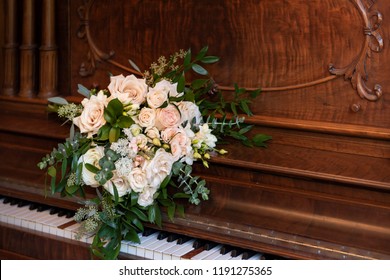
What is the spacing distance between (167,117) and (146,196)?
0.27 meters

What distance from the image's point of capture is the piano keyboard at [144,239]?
8.24 ft

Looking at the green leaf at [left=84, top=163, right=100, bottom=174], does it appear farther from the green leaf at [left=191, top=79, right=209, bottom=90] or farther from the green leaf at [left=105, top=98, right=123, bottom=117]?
the green leaf at [left=191, top=79, right=209, bottom=90]

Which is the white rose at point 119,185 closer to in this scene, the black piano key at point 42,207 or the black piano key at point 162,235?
the black piano key at point 162,235

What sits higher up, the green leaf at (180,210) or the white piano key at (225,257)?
the green leaf at (180,210)

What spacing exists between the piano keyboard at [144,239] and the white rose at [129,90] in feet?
1.48

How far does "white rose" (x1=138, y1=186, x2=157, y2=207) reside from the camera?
8.34 feet

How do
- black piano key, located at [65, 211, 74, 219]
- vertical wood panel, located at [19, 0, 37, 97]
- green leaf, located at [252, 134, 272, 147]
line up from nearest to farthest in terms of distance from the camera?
green leaf, located at [252, 134, 272, 147]
black piano key, located at [65, 211, 74, 219]
vertical wood panel, located at [19, 0, 37, 97]

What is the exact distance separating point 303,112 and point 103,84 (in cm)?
91

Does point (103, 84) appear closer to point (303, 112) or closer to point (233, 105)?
point (233, 105)

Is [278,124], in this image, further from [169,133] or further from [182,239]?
[182,239]

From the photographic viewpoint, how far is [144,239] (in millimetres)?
2639

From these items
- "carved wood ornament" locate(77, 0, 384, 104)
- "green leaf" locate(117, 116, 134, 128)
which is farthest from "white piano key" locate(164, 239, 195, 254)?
"carved wood ornament" locate(77, 0, 384, 104)

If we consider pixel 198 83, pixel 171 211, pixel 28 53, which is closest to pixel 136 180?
pixel 171 211

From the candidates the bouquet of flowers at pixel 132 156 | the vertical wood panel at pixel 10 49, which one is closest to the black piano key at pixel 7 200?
the bouquet of flowers at pixel 132 156
